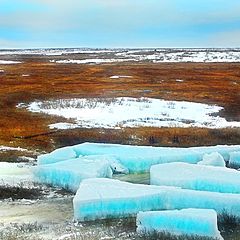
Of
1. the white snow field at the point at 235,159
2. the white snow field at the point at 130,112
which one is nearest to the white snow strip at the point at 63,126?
the white snow field at the point at 130,112

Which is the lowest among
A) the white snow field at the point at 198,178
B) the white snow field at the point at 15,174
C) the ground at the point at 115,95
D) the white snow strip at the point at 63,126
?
the ground at the point at 115,95

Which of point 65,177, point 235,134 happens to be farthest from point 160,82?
point 65,177

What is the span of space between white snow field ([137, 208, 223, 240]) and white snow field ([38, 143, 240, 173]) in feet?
16.8

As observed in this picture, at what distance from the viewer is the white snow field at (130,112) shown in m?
24.2

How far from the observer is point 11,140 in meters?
20.8

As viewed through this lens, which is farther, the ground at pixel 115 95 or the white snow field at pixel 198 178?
the ground at pixel 115 95

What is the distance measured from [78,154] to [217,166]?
4568 mm

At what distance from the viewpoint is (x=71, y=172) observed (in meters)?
14.3

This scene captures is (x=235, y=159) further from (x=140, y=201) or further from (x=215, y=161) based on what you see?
(x=140, y=201)

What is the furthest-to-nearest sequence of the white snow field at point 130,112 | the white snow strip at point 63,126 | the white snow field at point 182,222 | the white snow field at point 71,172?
the white snow field at point 130,112, the white snow strip at point 63,126, the white snow field at point 71,172, the white snow field at point 182,222

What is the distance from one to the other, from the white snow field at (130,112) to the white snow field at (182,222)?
41.6 ft

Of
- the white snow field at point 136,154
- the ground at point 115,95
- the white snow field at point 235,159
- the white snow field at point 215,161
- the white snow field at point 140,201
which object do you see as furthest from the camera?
the ground at point 115,95

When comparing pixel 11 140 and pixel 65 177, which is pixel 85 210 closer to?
pixel 65 177

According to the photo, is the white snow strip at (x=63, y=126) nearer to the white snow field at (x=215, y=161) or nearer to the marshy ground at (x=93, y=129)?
the marshy ground at (x=93, y=129)
